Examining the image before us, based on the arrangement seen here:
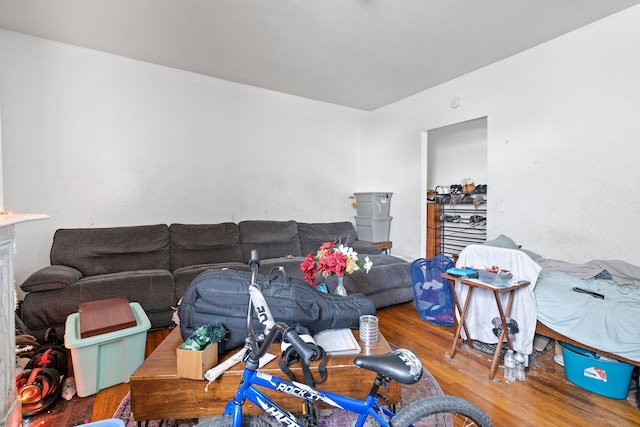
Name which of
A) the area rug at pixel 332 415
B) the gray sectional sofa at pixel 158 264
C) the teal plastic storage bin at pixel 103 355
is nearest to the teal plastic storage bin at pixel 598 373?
the area rug at pixel 332 415

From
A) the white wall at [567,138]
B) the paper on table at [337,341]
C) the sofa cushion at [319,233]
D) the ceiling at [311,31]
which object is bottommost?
the paper on table at [337,341]

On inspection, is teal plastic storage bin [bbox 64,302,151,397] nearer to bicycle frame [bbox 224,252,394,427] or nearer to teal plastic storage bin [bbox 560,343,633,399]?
bicycle frame [bbox 224,252,394,427]

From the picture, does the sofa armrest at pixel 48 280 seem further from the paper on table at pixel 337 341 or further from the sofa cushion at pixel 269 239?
the paper on table at pixel 337 341

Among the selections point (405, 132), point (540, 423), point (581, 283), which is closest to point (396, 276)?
point (581, 283)

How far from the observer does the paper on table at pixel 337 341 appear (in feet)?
4.64

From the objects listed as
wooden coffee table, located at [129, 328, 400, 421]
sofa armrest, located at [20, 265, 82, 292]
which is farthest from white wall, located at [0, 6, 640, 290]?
wooden coffee table, located at [129, 328, 400, 421]

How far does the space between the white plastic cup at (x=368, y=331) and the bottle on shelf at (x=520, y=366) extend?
4.10 ft

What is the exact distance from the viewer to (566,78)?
2.80m

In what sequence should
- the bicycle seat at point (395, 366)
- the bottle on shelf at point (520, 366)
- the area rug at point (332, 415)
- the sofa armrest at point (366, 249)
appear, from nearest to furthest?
the bicycle seat at point (395, 366), the area rug at point (332, 415), the bottle on shelf at point (520, 366), the sofa armrest at point (366, 249)

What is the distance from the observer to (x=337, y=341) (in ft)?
4.89

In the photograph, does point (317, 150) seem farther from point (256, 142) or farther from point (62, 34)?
point (62, 34)

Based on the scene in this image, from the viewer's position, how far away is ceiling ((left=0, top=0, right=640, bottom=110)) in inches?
94.7

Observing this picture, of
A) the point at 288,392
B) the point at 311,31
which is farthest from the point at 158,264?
the point at 311,31

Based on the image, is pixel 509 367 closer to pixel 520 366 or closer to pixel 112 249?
pixel 520 366
